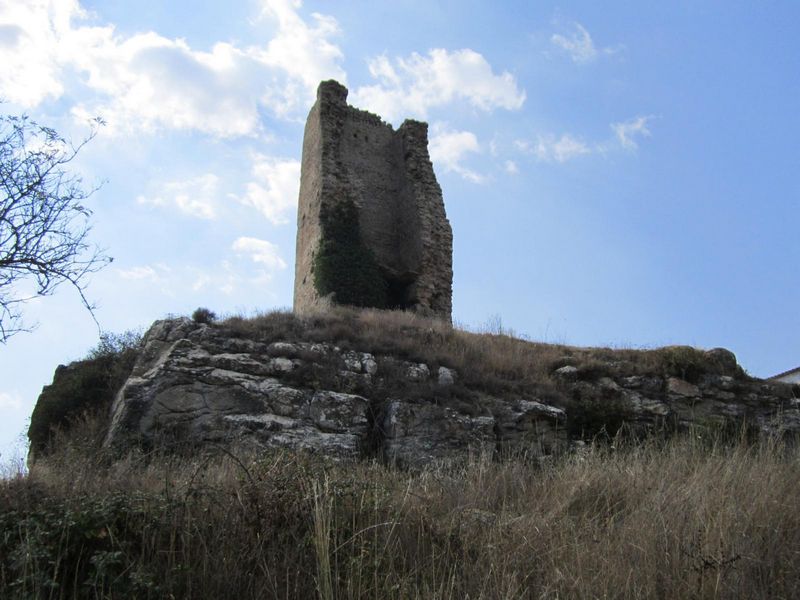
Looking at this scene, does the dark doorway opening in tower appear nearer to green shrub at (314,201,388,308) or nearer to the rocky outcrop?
green shrub at (314,201,388,308)

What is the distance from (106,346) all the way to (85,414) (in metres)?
2.29

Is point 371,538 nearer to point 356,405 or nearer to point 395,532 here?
point 395,532

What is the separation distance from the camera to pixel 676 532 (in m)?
4.79

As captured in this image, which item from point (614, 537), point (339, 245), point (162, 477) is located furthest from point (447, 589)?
point (339, 245)

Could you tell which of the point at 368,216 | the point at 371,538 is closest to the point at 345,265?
the point at 368,216

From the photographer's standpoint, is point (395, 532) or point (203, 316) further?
point (203, 316)

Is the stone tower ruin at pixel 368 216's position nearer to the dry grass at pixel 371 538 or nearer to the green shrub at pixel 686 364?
the green shrub at pixel 686 364

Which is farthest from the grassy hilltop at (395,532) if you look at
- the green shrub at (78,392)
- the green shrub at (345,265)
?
the green shrub at (345,265)

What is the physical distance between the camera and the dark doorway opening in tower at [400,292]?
19391mm

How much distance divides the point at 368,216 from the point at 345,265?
2313 millimetres

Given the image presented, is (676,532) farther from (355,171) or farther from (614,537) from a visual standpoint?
(355,171)

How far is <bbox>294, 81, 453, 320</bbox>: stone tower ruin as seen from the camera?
1822cm

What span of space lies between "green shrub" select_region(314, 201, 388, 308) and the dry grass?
11.8 metres

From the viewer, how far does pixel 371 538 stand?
489 centimetres
